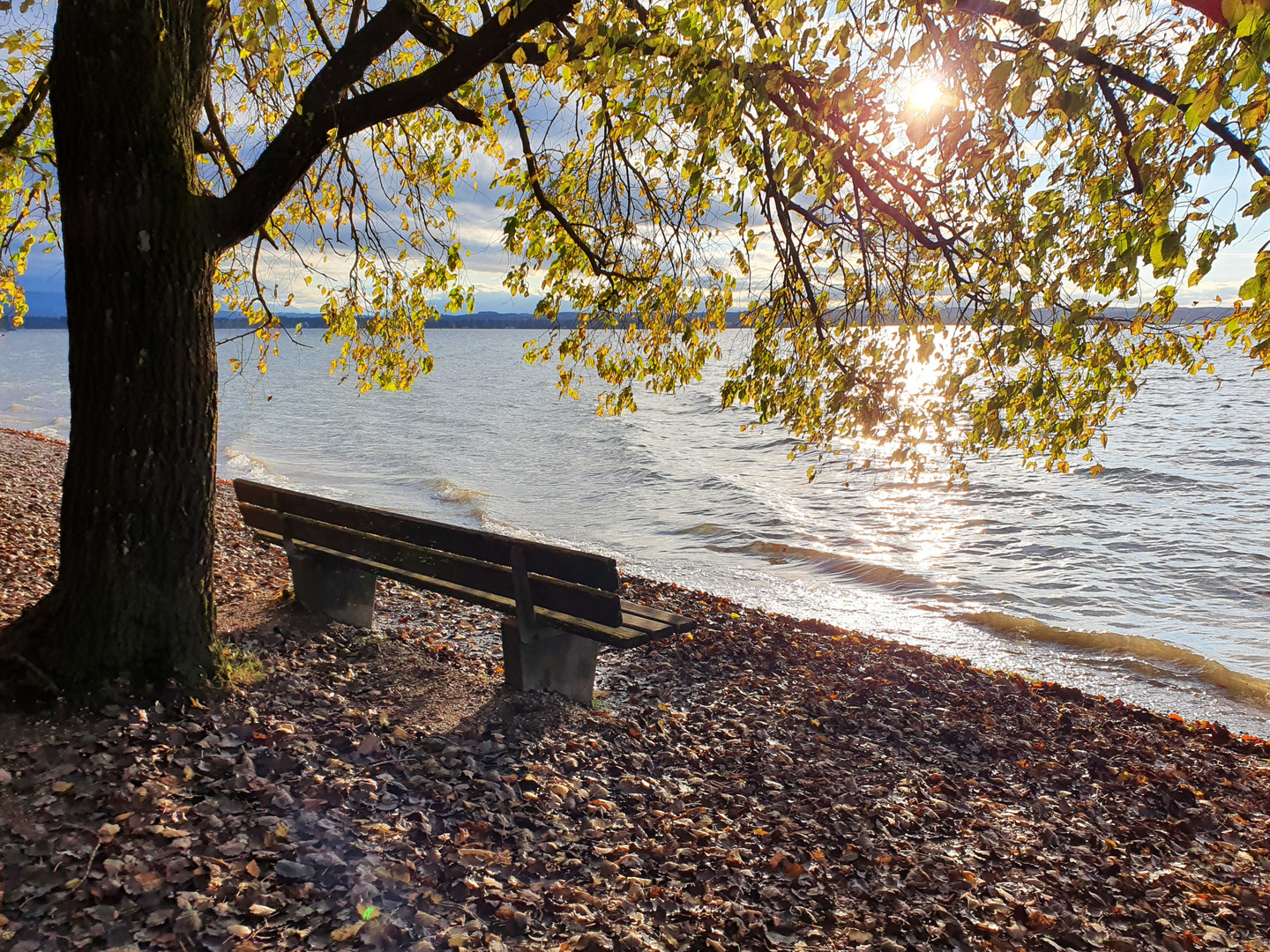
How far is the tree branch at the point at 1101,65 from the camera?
3.96m

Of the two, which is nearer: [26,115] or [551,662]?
[551,662]

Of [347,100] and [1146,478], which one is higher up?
[347,100]

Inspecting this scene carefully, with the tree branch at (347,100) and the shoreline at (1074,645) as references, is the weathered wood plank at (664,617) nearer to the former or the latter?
the tree branch at (347,100)

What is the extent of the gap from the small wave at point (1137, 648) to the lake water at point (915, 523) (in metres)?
0.04

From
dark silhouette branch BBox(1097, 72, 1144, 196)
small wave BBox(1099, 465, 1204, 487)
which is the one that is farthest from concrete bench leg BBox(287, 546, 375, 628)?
small wave BBox(1099, 465, 1204, 487)

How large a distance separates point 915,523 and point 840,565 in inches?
193

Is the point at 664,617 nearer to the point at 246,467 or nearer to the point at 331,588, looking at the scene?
the point at 331,588

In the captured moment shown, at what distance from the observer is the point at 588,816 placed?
4.68m

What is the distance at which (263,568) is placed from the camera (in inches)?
380

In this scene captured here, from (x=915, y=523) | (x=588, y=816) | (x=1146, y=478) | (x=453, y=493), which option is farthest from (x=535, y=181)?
(x=1146, y=478)

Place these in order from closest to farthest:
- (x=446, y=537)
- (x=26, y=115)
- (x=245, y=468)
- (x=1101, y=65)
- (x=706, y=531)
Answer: (x=1101, y=65)
(x=446, y=537)
(x=26, y=115)
(x=706, y=531)
(x=245, y=468)

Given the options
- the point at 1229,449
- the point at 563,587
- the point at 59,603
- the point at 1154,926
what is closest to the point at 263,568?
the point at 59,603

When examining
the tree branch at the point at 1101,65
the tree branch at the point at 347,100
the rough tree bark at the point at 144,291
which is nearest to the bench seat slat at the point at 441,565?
the rough tree bark at the point at 144,291

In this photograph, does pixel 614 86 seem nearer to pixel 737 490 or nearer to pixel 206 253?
pixel 206 253
